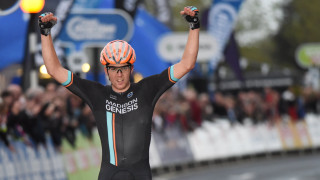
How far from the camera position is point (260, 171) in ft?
72.9

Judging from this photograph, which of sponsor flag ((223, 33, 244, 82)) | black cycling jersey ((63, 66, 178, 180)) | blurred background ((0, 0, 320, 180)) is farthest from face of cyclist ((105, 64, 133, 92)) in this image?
sponsor flag ((223, 33, 244, 82))

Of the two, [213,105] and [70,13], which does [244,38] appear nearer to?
[213,105]

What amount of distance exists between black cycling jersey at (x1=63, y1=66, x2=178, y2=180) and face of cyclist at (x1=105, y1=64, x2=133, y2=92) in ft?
0.38

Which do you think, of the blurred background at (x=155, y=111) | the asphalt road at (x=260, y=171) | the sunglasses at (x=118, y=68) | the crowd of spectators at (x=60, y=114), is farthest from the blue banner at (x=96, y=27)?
the sunglasses at (x=118, y=68)

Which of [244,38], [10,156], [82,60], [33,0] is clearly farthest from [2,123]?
[244,38]

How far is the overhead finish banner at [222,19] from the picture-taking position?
1063 inches

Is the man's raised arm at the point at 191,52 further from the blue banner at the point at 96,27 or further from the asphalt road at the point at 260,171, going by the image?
the asphalt road at the point at 260,171

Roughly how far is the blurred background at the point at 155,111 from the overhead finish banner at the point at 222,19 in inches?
1.3

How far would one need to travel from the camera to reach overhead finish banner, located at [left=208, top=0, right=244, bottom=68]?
27000mm

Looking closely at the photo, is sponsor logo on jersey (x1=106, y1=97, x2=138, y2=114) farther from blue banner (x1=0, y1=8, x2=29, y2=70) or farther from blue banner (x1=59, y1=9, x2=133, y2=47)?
blue banner (x1=0, y1=8, x2=29, y2=70)

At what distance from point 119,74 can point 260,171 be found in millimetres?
16201

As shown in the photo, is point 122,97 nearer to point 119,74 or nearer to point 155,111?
point 119,74

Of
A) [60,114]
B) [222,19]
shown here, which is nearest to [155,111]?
[60,114]

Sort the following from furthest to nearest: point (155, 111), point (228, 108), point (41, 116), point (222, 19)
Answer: point (222, 19) → point (228, 108) → point (155, 111) → point (41, 116)
